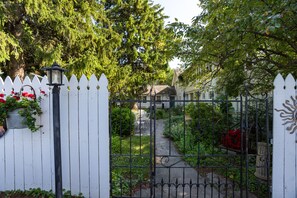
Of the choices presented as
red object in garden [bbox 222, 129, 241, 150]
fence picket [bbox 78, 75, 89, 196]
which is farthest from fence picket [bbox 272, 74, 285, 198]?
fence picket [bbox 78, 75, 89, 196]

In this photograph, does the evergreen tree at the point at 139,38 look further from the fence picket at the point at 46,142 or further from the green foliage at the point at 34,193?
the green foliage at the point at 34,193

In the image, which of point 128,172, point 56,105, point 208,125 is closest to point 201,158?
point 208,125

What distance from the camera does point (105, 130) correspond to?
3.14 meters

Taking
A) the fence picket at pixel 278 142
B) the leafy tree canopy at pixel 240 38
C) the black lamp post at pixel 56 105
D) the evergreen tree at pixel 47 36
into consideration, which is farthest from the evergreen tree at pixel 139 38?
the fence picket at pixel 278 142

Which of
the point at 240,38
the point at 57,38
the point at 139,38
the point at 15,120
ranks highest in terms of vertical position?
the point at 139,38

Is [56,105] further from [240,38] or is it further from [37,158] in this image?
[240,38]

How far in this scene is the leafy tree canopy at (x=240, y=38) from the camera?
2.97m

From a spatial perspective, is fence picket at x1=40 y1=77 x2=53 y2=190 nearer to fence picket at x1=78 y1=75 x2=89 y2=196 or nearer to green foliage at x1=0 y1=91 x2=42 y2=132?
green foliage at x1=0 y1=91 x2=42 y2=132

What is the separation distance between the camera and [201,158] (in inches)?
215

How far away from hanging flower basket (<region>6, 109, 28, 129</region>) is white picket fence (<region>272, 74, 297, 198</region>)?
378 cm

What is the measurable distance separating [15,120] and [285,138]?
159 inches

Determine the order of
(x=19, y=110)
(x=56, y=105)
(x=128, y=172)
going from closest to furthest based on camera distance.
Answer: (x=56, y=105)
(x=19, y=110)
(x=128, y=172)

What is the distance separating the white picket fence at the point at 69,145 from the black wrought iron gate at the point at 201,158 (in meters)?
0.35

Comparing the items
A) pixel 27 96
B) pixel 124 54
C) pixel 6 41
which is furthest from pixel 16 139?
pixel 124 54
